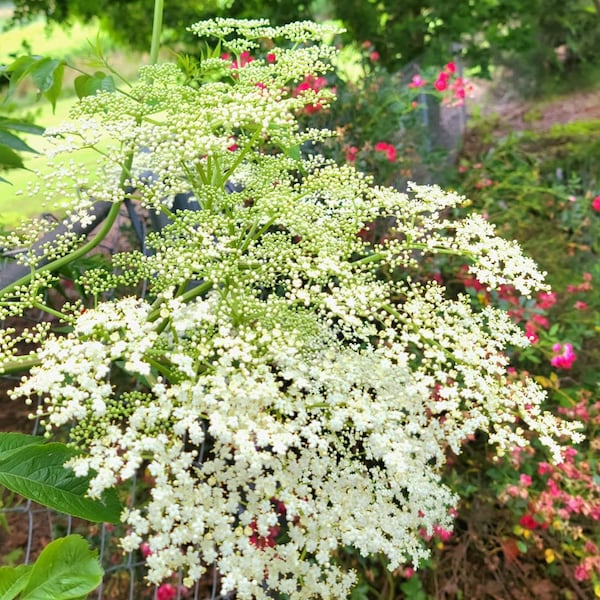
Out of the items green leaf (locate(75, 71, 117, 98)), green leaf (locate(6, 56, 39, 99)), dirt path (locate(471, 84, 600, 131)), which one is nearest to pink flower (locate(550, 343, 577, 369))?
green leaf (locate(75, 71, 117, 98))

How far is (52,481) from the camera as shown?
0.79 metres

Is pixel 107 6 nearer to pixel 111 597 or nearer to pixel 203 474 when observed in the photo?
pixel 111 597

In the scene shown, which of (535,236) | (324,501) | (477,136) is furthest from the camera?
(477,136)

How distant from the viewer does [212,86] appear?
0.89 metres

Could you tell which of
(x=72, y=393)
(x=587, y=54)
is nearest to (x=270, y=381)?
(x=72, y=393)

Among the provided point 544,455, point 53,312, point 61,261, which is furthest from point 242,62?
point 544,455

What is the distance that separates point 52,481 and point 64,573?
11cm

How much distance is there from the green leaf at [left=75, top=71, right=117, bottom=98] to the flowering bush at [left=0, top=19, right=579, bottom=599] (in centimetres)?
12

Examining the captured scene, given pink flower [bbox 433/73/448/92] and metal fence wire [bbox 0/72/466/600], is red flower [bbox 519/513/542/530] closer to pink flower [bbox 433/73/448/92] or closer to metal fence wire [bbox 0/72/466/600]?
metal fence wire [bbox 0/72/466/600]

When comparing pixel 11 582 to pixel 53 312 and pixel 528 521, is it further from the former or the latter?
pixel 528 521

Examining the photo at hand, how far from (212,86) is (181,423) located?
1.62 ft

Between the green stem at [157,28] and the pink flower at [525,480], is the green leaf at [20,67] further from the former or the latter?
the pink flower at [525,480]

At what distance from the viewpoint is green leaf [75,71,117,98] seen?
3.43ft

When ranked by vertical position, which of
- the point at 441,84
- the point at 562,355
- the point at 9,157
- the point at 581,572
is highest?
the point at 9,157
